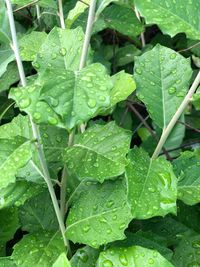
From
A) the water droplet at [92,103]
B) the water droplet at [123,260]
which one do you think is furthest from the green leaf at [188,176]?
the water droplet at [92,103]

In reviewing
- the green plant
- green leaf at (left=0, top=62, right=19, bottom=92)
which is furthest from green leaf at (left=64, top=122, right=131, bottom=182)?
green leaf at (left=0, top=62, right=19, bottom=92)

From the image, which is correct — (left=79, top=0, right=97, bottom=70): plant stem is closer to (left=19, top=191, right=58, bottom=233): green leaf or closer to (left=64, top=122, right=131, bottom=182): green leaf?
(left=64, top=122, right=131, bottom=182): green leaf

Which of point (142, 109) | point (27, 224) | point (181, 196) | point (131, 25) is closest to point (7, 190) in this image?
point (27, 224)

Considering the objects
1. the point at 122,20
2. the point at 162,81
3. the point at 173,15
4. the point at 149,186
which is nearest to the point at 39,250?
the point at 149,186

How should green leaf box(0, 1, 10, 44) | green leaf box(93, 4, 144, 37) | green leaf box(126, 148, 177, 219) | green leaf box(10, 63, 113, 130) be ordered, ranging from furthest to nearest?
green leaf box(93, 4, 144, 37) → green leaf box(0, 1, 10, 44) → green leaf box(126, 148, 177, 219) → green leaf box(10, 63, 113, 130)

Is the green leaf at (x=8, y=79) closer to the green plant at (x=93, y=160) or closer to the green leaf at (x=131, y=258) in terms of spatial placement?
the green plant at (x=93, y=160)

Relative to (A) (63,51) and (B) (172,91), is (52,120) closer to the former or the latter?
(A) (63,51)

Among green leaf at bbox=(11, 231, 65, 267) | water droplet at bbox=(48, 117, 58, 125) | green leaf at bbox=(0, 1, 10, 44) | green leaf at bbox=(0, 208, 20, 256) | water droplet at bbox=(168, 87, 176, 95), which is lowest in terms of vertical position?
green leaf at bbox=(0, 208, 20, 256)
